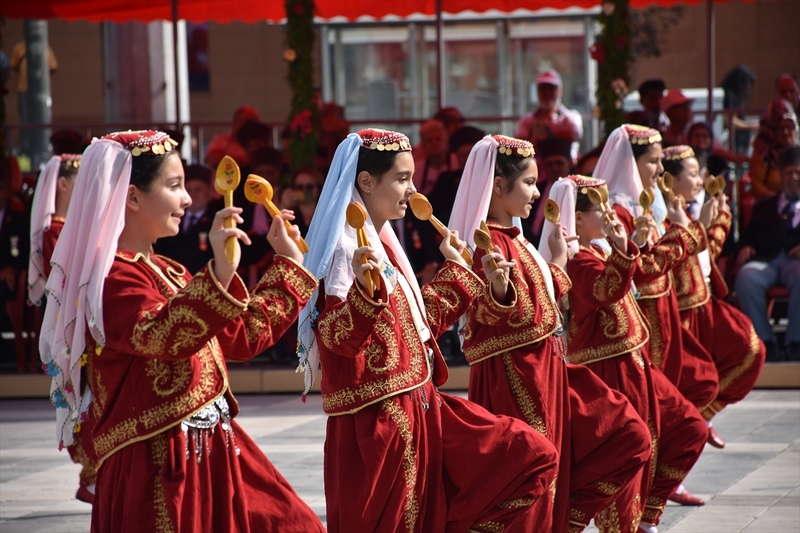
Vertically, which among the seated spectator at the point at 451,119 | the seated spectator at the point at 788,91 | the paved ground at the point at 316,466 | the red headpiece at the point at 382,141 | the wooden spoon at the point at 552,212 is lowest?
the paved ground at the point at 316,466

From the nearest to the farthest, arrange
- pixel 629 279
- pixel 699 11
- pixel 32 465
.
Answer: pixel 629 279 → pixel 32 465 → pixel 699 11

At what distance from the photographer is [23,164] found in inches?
751

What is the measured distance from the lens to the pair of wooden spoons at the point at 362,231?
355 cm

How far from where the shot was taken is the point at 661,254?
5.43m

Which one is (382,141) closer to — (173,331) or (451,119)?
(173,331)

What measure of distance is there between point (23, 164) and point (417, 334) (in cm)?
1640

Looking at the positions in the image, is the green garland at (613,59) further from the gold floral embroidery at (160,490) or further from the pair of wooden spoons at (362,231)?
the gold floral embroidery at (160,490)

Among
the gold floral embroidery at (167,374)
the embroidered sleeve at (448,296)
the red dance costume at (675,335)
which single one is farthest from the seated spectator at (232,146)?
the gold floral embroidery at (167,374)

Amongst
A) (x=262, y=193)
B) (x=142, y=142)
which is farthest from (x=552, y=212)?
(x=142, y=142)

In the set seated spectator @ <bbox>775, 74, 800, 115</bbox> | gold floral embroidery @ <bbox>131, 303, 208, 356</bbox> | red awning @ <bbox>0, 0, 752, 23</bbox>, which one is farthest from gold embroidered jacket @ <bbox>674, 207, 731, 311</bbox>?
red awning @ <bbox>0, 0, 752, 23</bbox>

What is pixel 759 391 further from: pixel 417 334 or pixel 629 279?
pixel 417 334

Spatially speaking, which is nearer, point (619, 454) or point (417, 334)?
point (417, 334)

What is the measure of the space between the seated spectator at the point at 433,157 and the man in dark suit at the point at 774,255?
2358mm

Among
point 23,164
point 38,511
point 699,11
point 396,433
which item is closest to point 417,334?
point 396,433
